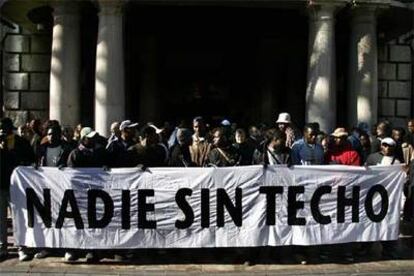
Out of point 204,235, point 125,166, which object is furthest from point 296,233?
point 125,166

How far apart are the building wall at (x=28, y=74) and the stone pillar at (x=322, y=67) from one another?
9.26 meters

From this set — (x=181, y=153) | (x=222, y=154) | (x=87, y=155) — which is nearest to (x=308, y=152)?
(x=222, y=154)

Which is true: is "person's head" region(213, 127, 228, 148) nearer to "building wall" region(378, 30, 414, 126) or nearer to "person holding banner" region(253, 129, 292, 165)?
"person holding banner" region(253, 129, 292, 165)

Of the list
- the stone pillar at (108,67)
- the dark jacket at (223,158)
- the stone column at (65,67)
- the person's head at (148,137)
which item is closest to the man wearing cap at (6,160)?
the person's head at (148,137)

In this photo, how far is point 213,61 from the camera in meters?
24.1

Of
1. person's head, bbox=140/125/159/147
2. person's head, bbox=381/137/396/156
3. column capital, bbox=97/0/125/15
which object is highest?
column capital, bbox=97/0/125/15

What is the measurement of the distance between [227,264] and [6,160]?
10.9 feet

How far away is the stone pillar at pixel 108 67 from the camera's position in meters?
15.9

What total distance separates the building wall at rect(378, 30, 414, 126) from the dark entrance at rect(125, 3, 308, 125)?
8.56 ft

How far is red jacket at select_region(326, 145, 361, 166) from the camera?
10648 mm

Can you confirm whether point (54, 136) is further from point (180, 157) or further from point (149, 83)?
point (149, 83)

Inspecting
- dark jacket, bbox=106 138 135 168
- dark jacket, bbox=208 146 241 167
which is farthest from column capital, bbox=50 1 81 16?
dark jacket, bbox=208 146 241 167

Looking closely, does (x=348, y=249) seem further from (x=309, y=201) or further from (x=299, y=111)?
(x=299, y=111)

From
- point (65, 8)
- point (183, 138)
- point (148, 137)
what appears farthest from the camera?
point (65, 8)
